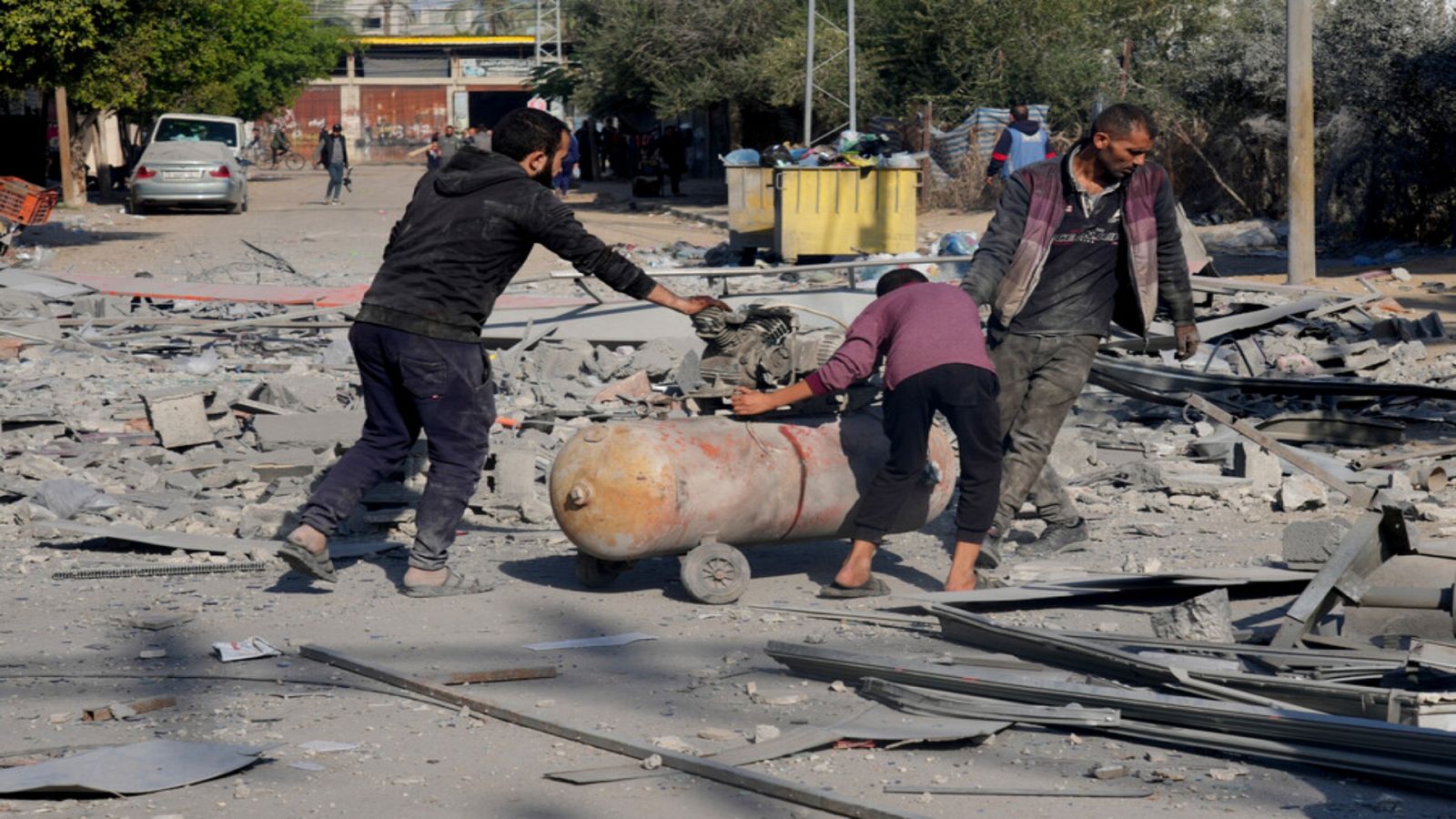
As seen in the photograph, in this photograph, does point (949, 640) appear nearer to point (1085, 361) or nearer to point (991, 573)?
point (991, 573)

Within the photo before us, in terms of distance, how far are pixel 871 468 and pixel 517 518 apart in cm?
209

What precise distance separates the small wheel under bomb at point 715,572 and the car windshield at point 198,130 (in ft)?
102

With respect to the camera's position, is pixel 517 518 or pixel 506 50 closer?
pixel 517 518

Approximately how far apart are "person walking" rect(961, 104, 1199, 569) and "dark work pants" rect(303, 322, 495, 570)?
197 centimetres

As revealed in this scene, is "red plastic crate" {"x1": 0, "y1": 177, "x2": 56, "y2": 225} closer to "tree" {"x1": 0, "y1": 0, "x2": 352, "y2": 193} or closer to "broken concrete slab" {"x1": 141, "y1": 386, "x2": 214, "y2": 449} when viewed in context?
"tree" {"x1": 0, "y1": 0, "x2": 352, "y2": 193}

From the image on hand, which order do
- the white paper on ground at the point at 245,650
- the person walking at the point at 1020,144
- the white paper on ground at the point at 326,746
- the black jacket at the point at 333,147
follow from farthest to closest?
1. the black jacket at the point at 333,147
2. the person walking at the point at 1020,144
3. the white paper on ground at the point at 245,650
4. the white paper on ground at the point at 326,746

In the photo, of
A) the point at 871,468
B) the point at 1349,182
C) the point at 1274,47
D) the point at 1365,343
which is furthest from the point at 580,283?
the point at 1274,47

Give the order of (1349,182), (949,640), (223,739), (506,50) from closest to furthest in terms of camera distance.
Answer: (223,739) < (949,640) < (1349,182) < (506,50)

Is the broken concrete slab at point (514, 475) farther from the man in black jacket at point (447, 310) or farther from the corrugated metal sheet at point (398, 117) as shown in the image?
the corrugated metal sheet at point (398, 117)

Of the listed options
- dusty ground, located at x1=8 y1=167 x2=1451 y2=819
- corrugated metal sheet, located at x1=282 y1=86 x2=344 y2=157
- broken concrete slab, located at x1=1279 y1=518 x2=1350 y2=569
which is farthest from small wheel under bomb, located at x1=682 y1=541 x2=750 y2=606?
corrugated metal sheet, located at x1=282 y1=86 x2=344 y2=157

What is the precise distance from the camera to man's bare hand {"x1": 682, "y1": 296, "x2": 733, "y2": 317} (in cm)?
617

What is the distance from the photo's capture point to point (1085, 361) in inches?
262

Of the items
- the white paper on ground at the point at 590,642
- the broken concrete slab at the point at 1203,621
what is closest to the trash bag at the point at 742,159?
the white paper on ground at the point at 590,642

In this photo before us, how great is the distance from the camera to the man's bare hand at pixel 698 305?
20.2ft
